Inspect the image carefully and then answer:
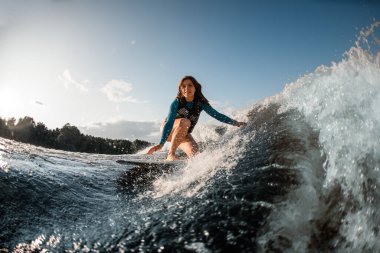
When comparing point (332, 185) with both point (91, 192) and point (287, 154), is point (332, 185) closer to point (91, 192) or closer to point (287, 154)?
point (287, 154)

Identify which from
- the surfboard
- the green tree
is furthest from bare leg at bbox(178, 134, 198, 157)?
the green tree

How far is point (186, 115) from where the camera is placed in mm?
7977

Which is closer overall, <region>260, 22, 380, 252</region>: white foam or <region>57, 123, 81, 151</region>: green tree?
<region>260, 22, 380, 252</region>: white foam

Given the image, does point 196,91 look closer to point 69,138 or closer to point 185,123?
point 185,123

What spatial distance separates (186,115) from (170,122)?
463 millimetres

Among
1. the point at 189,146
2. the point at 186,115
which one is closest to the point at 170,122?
the point at 186,115

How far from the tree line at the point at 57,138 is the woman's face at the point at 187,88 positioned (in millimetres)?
25505

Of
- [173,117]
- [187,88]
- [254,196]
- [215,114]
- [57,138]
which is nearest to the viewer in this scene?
[254,196]

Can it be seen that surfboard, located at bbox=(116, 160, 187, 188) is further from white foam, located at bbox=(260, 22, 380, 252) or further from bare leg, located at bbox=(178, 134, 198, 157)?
white foam, located at bbox=(260, 22, 380, 252)

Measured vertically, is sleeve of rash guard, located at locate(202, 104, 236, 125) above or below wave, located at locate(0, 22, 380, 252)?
above

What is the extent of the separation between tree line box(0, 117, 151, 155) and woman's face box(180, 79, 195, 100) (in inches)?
1004

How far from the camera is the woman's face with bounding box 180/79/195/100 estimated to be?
25.2 feet

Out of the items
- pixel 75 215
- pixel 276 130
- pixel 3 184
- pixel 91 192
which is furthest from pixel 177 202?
pixel 3 184

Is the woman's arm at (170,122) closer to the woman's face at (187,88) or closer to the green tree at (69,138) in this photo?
the woman's face at (187,88)
